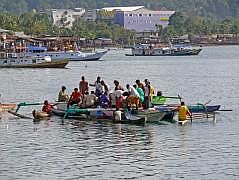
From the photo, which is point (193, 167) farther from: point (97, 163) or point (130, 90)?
point (130, 90)

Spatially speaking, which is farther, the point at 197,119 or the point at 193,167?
the point at 197,119

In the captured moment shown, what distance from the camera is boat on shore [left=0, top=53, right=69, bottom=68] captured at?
113812 millimetres

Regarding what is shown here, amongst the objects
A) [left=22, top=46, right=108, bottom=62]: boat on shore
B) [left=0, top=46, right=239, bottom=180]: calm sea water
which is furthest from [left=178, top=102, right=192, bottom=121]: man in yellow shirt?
[left=22, top=46, right=108, bottom=62]: boat on shore

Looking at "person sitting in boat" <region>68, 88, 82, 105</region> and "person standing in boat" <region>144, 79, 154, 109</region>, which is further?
"person sitting in boat" <region>68, 88, 82, 105</region>

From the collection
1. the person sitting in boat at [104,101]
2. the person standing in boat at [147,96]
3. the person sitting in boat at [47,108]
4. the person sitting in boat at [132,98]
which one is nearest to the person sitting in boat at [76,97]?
the person sitting in boat at [104,101]

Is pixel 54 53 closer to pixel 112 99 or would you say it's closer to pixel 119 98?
pixel 112 99

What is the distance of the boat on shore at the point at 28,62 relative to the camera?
113812 millimetres

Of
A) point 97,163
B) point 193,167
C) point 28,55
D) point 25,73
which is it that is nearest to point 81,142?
point 97,163

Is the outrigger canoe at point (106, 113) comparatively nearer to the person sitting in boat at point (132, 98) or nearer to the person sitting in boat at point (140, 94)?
the person sitting in boat at point (132, 98)

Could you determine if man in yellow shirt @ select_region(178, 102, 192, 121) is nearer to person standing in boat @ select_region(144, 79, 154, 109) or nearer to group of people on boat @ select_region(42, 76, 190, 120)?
group of people on boat @ select_region(42, 76, 190, 120)

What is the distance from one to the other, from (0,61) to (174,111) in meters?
77.9

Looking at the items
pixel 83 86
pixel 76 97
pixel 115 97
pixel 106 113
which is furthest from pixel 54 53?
pixel 115 97

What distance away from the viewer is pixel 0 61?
380ft

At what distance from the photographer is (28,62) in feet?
374
